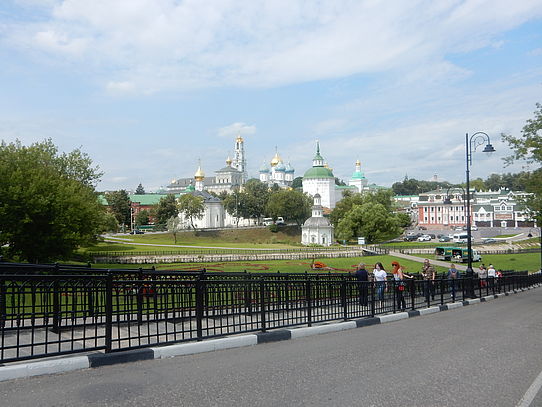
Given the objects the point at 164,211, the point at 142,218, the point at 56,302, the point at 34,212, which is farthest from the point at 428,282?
the point at 142,218

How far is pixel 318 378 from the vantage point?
7445mm

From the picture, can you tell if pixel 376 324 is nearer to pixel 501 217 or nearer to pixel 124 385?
pixel 124 385

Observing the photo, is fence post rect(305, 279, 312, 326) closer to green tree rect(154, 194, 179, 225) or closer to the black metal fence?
the black metal fence

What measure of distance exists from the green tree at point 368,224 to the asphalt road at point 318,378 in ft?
280

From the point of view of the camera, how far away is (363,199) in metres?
118

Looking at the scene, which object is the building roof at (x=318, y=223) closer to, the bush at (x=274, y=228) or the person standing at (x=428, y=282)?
the bush at (x=274, y=228)

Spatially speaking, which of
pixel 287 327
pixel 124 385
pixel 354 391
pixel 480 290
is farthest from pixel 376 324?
pixel 480 290

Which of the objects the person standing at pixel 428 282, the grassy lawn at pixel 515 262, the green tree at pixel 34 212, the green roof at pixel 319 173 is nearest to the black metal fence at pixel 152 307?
the person standing at pixel 428 282

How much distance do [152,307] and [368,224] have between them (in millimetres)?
87532

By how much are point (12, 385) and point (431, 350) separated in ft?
23.9

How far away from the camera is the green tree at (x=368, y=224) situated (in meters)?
95.6

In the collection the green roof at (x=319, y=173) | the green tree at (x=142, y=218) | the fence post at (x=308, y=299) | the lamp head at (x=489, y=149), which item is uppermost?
the green roof at (x=319, y=173)

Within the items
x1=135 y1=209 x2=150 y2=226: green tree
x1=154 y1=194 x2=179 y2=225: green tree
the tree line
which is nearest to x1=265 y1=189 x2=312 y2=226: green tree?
x1=154 y1=194 x2=179 y2=225: green tree

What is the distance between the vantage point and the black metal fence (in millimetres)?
8188
